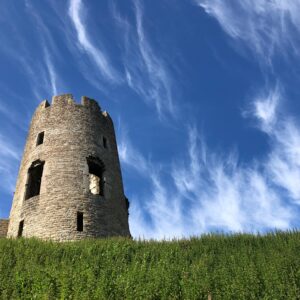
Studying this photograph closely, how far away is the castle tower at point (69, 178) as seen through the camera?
18.1m

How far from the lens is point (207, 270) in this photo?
11938 millimetres

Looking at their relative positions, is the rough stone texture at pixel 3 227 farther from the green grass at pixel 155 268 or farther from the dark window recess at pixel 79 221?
the green grass at pixel 155 268

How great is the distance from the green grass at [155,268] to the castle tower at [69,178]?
257 centimetres

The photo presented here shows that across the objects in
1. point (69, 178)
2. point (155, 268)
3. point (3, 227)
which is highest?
point (69, 178)

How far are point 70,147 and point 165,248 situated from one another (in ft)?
27.2

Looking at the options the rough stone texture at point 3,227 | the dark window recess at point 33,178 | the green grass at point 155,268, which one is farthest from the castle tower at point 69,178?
the green grass at point 155,268

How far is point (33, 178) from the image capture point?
69.8 ft

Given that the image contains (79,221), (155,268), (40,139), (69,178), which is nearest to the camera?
(155,268)

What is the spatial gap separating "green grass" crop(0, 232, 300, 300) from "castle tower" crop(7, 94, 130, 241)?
2573 millimetres

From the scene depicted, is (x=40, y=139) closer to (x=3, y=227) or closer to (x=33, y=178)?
(x=33, y=178)

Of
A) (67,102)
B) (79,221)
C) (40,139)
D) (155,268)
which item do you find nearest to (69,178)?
(79,221)

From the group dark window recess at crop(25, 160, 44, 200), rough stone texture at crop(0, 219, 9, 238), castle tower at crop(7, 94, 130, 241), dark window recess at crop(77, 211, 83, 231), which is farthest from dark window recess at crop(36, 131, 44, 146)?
dark window recess at crop(77, 211, 83, 231)

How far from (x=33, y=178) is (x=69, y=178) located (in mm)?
3031

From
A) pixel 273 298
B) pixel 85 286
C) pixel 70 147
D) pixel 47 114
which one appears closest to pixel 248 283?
pixel 273 298
